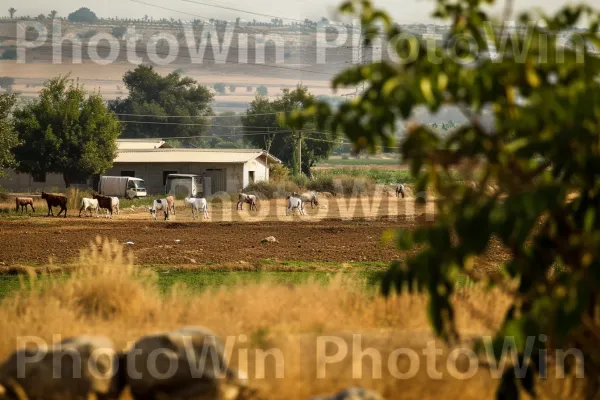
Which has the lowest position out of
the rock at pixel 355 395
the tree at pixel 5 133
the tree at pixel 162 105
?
the rock at pixel 355 395

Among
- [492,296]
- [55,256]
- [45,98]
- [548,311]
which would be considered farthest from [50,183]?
[548,311]

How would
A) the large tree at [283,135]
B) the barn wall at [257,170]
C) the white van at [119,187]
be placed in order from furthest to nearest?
the large tree at [283,135] < the barn wall at [257,170] < the white van at [119,187]

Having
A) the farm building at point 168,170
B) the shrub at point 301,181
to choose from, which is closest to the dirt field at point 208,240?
the farm building at point 168,170

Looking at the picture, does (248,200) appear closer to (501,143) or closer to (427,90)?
(501,143)

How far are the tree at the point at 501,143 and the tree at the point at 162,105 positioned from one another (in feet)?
415

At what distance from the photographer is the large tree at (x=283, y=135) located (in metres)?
105

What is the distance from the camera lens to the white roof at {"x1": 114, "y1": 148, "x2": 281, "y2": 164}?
230ft

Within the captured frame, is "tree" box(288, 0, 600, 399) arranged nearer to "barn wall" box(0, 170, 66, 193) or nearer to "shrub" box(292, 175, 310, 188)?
"shrub" box(292, 175, 310, 188)

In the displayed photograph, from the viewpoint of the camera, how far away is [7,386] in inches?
310

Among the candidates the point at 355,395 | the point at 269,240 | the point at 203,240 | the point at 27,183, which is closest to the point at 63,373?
the point at 355,395

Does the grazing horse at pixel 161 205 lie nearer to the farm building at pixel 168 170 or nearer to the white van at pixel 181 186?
the white van at pixel 181 186

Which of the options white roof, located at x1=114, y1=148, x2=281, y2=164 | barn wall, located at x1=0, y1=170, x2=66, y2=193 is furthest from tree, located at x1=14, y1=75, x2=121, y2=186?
white roof, located at x1=114, y1=148, x2=281, y2=164

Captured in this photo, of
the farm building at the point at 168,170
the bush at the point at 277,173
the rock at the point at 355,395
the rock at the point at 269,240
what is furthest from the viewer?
the bush at the point at 277,173

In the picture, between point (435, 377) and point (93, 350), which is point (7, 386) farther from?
point (435, 377)
